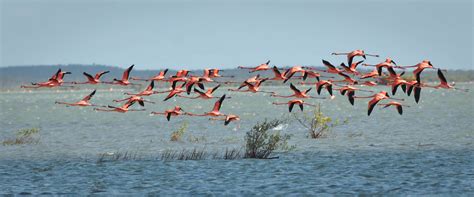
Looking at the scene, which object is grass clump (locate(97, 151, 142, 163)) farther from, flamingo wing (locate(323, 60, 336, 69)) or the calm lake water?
flamingo wing (locate(323, 60, 336, 69))

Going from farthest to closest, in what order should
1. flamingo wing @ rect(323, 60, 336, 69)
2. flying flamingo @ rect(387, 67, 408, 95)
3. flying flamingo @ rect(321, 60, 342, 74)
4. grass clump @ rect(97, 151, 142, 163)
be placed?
grass clump @ rect(97, 151, 142, 163)
flying flamingo @ rect(321, 60, 342, 74)
flamingo wing @ rect(323, 60, 336, 69)
flying flamingo @ rect(387, 67, 408, 95)

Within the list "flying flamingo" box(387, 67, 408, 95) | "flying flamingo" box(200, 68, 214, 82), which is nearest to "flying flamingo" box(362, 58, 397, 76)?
"flying flamingo" box(387, 67, 408, 95)

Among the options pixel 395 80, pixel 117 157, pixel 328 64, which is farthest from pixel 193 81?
pixel 117 157

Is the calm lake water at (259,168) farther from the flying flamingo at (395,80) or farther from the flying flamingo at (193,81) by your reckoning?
the flying flamingo at (395,80)

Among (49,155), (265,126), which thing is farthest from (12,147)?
(265,126)

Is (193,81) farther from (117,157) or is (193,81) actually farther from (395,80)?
(117,157)

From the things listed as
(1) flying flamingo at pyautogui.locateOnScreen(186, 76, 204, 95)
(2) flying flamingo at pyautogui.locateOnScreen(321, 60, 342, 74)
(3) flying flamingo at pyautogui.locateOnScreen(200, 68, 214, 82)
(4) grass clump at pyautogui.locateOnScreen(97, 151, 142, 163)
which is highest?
(2) flying flamingo at pyautogui.locateOnScreen(321, 60, 342, 74)

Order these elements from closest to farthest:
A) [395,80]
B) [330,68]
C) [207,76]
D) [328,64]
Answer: [395,80], [328,64], [330,68], [207,76]

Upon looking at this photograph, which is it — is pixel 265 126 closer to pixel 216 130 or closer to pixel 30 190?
pixel 30 190

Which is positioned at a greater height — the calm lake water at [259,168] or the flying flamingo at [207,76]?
the flying flamingo at [207,76]

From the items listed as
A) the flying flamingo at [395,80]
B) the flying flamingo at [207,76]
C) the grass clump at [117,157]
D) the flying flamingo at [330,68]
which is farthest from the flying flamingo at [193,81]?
the grass clump at [117,157]

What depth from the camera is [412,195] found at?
3117cm

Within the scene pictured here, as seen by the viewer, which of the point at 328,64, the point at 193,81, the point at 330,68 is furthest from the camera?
the point at 193,81

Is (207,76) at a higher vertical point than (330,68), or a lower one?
lower
